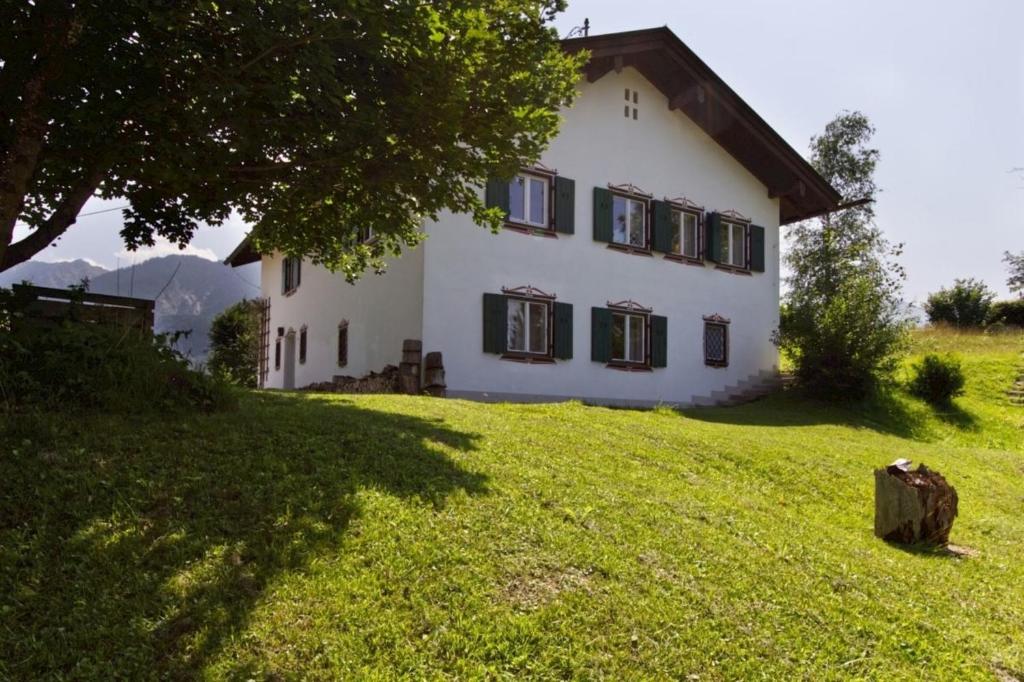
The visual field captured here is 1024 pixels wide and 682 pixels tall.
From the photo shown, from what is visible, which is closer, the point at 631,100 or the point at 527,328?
the point at 527,328

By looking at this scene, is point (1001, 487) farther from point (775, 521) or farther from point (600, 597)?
point (600, 597)

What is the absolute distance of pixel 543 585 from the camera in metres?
4.43

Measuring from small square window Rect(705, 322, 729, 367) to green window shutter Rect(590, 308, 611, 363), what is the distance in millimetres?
3527

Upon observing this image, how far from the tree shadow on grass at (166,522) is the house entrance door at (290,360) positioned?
17060mm

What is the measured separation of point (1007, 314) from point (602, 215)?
2286 centimetres

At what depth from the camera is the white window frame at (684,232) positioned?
19141mm

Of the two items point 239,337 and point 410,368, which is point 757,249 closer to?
point 410,368

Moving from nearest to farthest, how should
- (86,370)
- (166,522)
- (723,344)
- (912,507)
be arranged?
(166,522) → (86,370) → (912,507) → (723,344)

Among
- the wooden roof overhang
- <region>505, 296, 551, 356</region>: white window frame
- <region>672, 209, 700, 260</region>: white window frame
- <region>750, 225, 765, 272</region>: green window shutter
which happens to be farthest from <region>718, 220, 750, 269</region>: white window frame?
the wooden roof overhang

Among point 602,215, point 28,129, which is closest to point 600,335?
point 602,215

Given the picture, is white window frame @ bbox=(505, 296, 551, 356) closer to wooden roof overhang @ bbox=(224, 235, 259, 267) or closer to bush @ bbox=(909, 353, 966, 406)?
bush @ bbox=(909, 353, 966, 406)

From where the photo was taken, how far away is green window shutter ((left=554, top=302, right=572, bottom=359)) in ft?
53.2

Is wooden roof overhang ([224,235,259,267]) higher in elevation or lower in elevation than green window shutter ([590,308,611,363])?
higher

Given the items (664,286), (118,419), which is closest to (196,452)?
(118,419)
